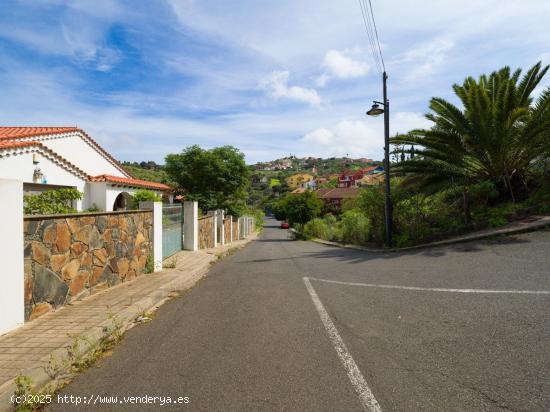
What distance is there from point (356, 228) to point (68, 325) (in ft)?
54.3

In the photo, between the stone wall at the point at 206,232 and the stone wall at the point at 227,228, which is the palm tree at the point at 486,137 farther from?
the stone wall at the point at 227,228

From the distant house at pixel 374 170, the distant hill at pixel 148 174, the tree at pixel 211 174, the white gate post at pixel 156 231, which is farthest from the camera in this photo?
the distant house at pixel 374 170

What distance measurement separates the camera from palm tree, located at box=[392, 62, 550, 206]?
1220 centimetres

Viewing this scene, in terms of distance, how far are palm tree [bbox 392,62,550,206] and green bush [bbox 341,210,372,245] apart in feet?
13.9

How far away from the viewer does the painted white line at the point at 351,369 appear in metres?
2.88

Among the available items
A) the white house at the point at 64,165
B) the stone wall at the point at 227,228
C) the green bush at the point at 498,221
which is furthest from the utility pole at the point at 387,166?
the stone wall at the point at 227,228

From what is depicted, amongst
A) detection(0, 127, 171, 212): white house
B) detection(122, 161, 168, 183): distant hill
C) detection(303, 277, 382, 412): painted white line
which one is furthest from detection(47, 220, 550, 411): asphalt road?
A: detection(122, 161, 168, 183): distant hill

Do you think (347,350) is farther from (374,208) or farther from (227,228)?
(227,228)

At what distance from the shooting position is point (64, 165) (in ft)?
46.8

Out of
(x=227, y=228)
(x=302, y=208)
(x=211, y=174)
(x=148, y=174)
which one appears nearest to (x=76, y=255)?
(x=227, y=228)

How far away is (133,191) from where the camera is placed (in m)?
19.5

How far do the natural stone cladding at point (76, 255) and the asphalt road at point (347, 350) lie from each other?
58.2 inches

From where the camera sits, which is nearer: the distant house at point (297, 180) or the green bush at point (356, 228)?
the green bush at point (356, 228)

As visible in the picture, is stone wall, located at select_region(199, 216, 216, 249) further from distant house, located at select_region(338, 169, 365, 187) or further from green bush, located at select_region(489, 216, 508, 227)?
distant house, located at select_region(338, 169, 365, 187)
